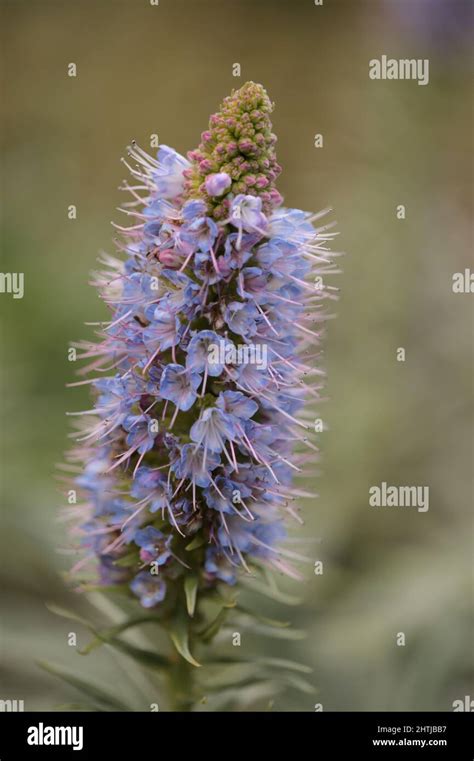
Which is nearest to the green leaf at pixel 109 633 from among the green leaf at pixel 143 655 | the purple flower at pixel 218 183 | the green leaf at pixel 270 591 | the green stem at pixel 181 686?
the green leaf at pixel 143 655

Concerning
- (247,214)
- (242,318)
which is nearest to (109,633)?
(242,318)

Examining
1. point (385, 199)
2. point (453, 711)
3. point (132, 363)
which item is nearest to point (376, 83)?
point (385, 199)

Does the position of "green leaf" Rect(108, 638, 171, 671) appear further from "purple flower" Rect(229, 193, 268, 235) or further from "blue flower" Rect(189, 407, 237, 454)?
"purple flower" Rect(229, 193, 268, 235)

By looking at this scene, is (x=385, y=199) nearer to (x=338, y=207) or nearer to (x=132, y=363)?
(x=338, y=207)

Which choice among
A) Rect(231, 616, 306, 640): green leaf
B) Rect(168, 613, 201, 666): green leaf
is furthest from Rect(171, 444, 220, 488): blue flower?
Rect(231, 616, 306, 640): green leaf

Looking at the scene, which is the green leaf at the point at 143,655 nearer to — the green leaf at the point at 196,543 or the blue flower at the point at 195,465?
the green leaf at the point at 196,543
